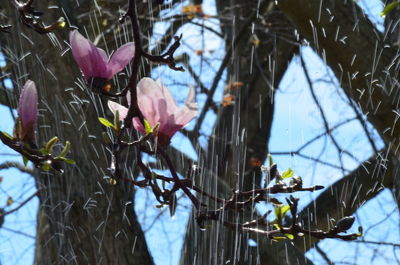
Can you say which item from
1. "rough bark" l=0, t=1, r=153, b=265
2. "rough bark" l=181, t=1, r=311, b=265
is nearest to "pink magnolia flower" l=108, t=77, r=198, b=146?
"rough bark" l=0, t=1, r=153, b=265

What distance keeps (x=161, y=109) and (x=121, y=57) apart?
0.24 feet

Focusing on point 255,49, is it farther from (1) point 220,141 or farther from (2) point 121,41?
(2) point 121,41

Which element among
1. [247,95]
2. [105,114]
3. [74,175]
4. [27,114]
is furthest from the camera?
[247,95]

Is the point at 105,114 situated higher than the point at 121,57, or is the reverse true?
the point at 105,114

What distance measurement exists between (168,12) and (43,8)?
1201 millimetres

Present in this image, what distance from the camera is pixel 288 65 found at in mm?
3332

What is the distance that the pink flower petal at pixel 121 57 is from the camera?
2.54 feet

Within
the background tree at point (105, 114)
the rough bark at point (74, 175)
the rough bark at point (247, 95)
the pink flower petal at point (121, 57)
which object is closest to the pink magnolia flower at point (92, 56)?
the pink flower petal at point (121, 57)

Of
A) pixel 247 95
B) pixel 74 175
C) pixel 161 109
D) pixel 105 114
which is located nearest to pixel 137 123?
pixel 161 109

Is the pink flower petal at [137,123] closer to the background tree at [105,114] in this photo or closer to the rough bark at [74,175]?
the background tree at [105,114]

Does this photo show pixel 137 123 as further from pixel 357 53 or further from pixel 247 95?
pixel 247 95

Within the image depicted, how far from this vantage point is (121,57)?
0.78 metres

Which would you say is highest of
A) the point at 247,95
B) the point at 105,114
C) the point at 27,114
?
the point at 247,95

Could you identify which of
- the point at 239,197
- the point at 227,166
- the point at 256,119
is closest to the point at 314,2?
the point at 239,197
